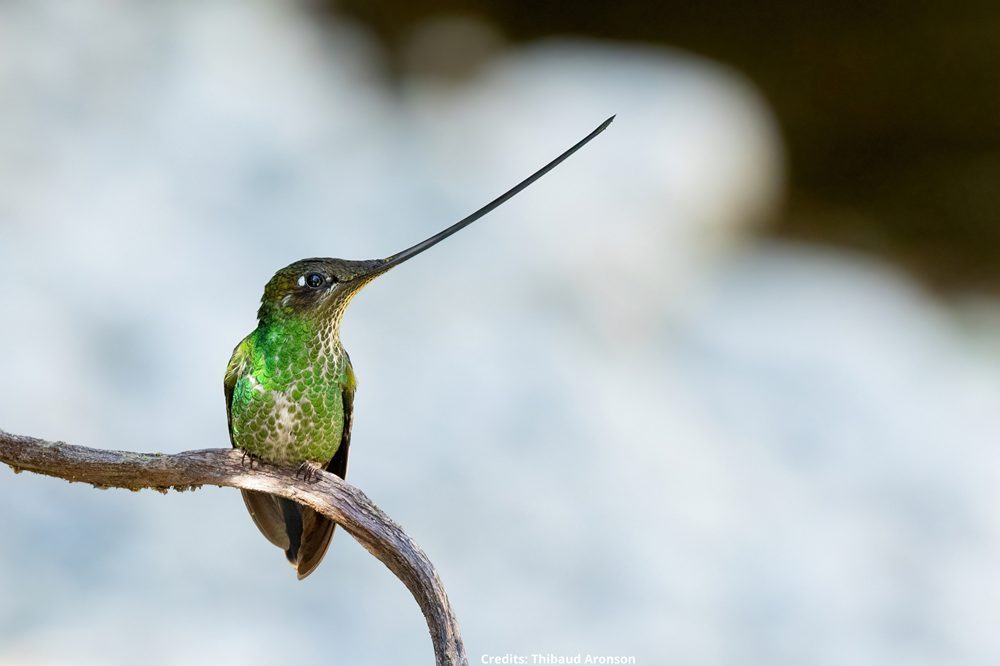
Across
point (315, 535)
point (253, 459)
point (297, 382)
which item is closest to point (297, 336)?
point (297, 382)

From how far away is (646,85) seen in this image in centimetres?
474

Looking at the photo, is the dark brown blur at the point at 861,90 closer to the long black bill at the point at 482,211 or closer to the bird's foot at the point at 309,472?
the long black bill at the point at 482,211

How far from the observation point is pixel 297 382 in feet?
5.41

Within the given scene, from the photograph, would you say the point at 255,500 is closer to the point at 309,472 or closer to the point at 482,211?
the point at 309,472

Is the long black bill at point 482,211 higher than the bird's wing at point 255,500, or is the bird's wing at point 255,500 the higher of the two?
the long black bill at point 482,211

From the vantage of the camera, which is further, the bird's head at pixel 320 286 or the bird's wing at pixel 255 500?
the bird's wing at pixel 255 500

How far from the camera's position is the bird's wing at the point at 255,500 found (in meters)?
1.70

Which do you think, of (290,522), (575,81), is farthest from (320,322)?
(575,81)

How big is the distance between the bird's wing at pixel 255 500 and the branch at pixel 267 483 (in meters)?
0.07

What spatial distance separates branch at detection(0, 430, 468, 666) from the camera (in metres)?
1.52

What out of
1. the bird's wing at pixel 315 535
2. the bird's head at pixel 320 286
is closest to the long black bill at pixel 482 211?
the bird's head at pixel 320 286

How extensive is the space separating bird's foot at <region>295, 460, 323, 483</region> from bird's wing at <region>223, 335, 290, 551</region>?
0.11 meters

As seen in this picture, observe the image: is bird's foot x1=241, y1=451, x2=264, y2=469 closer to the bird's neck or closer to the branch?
the branch

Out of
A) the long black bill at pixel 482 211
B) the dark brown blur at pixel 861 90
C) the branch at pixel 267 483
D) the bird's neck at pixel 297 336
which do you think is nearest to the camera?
the long black bill at pixel 482 211
